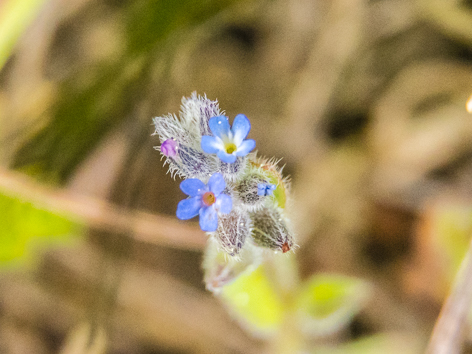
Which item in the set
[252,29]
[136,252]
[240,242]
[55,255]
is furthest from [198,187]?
[252,29]

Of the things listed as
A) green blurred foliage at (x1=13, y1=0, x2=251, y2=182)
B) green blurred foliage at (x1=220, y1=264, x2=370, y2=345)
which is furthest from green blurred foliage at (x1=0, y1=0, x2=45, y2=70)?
green blurred foliage at (x1=220, y1=264, x2=370, y2=345)

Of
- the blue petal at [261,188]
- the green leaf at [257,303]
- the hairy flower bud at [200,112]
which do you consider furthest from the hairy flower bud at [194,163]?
the green leaf at [257,303]

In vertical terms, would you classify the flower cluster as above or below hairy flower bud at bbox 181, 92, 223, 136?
below

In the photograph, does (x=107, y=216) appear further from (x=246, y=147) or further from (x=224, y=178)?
(x=246, y=147)

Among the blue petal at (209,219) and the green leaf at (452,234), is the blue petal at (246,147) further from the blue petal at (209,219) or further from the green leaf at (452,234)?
the green leaf at (452,234)

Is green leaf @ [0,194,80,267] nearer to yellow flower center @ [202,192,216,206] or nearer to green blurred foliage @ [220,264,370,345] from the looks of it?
green blurred foliage @ [220,264,370,345]
